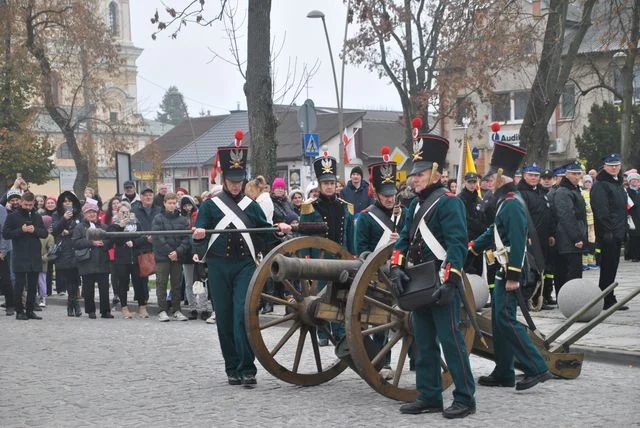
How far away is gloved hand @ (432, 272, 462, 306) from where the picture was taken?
27.1ft

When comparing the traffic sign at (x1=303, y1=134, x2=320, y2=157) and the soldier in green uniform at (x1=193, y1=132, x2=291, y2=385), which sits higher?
the traffic sign at (x1=303, y1=134, x2=320, y2=157)

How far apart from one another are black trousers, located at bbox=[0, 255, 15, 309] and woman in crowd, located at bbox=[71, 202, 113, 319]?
1.15 metres

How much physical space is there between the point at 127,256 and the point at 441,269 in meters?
9.71

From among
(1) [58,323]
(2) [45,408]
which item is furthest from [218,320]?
(1) [58,323]

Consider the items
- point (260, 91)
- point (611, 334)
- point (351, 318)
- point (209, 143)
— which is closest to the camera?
point (351, 318)

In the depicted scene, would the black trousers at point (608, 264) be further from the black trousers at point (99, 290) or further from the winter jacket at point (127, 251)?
the black trousers at point (99, 290)

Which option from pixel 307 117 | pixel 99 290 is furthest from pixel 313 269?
pixel 307 117

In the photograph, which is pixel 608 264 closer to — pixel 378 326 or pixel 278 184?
pixel 278 184

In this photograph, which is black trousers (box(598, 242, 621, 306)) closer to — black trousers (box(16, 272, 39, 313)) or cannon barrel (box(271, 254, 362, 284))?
cannon barrel (box(271, 254, 362, 284))

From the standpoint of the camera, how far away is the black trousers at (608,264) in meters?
14.8

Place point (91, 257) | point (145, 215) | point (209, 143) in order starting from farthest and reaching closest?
point (209, 143), point (145, 215), point (91, 257)

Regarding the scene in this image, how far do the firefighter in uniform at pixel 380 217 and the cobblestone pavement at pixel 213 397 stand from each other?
1191mm

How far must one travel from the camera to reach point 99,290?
17.5m

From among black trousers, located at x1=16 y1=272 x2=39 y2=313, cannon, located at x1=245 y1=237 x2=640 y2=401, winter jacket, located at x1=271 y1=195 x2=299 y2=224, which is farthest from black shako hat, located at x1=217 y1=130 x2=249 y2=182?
black trousers, located at x1=16 y1=272 x2=39 y2=313
